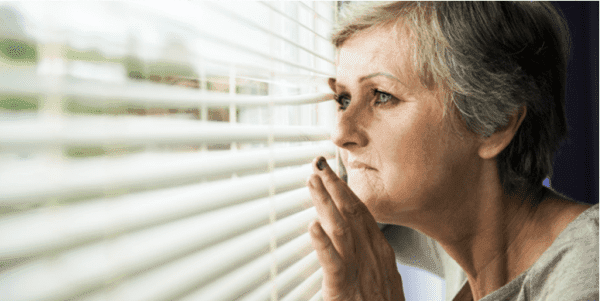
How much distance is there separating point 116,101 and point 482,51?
884 millimetres

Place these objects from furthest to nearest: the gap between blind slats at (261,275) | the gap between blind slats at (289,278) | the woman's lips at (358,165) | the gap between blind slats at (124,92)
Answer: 1. the woman's lips at (358,165)
2. the gap between blind slats at (289,278)
3. the gap between blind slats at (261,275)
4. the gap between blind slats at (124,92)

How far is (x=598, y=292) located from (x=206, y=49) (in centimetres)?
102

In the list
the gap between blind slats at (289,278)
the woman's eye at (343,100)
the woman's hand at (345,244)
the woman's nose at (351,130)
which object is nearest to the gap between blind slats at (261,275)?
the gap between blind slats at (289,278)

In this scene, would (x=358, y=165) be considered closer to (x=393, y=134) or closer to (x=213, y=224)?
(x=393, y=134)

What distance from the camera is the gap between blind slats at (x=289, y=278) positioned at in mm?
774

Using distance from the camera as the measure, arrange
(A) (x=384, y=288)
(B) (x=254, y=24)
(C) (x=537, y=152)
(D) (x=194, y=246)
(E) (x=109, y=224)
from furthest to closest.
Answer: (C) (x=537, y=152) → (A) (x=384, y=288) → (B) (x=254, y=24) → (D) (x=194, y=246) → (E) (x=109, y=224)

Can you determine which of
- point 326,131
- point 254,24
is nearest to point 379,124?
point 326,131

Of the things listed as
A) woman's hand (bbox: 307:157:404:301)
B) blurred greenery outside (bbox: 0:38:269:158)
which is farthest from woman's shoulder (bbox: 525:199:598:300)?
blurred greenery outside (bbox: 0:38:269:158)

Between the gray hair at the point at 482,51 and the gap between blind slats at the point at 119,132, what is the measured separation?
510mm

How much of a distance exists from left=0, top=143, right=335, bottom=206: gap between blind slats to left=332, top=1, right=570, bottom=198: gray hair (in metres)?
0.57

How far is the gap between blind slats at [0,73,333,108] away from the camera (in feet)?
1.25

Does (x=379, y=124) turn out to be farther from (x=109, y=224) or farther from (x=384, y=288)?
(x=109, y=224)

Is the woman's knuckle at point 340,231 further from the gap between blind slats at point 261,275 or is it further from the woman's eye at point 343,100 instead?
the woman's eye at point 343,100

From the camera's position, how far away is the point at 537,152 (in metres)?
1.13
